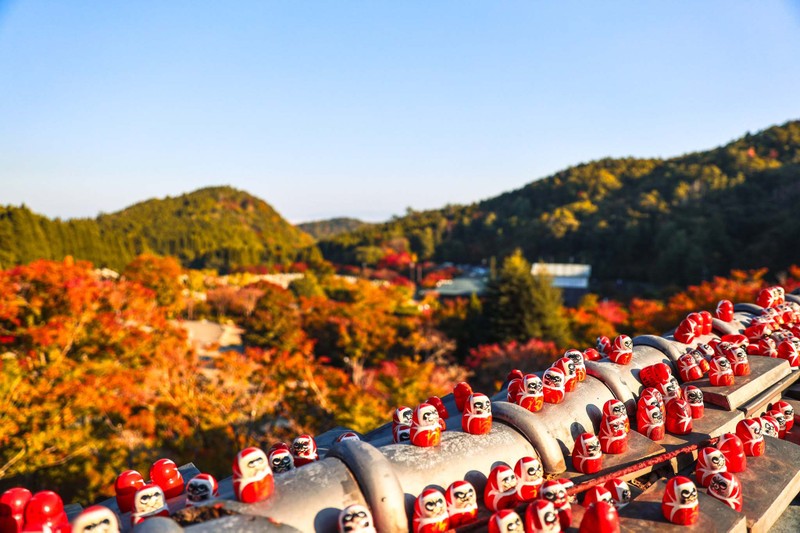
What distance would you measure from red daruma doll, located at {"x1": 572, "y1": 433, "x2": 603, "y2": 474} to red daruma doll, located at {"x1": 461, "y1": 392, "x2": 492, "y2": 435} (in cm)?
51

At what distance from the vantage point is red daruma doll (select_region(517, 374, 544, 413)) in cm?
279

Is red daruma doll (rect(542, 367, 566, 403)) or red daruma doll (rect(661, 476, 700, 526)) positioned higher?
red daruma doll (rect(542, 367, 566, 403))

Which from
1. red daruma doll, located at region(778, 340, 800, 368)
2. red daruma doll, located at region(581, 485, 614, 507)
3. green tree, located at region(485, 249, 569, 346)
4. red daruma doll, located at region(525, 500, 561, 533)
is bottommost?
green tree, located at region(485, 249, 569, 346)

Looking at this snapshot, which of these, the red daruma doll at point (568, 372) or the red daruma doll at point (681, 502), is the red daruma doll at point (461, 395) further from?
the red daruma doll at point (681, 502)

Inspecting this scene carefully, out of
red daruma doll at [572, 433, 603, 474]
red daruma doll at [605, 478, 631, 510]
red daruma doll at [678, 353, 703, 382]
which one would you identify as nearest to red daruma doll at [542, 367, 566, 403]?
red daruma doll at [572, 433, 603, 474]

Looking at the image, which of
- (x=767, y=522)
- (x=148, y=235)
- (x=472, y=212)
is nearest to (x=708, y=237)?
(x=767, y=522)

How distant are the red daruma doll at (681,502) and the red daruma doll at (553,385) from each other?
2.72 feet

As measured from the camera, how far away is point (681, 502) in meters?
2.10

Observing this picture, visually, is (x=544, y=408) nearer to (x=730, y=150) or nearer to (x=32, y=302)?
(x=32, y=302)

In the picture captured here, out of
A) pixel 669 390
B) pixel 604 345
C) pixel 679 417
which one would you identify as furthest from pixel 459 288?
pixel 679 417

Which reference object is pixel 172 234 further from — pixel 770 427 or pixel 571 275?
pixel 770 427

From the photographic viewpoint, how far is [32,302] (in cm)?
1121

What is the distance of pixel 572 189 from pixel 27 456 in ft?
244

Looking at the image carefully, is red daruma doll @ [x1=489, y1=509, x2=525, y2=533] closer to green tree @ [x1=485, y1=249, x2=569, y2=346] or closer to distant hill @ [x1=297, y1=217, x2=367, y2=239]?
green tree @ [x1=485, y1=249, x2=569, y2=346]
